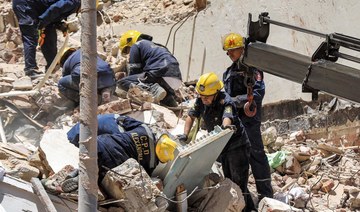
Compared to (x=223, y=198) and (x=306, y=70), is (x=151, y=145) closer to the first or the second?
(x=223, y=198)

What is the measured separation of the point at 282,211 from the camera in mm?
7312

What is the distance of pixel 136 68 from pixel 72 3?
49.2 inches

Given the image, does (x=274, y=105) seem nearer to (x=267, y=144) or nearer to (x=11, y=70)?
(x=267, y=144)

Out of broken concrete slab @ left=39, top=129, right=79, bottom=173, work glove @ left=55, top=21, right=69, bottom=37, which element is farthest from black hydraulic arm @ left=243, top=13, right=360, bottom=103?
work glove @ left=55, top=21, right=69, bottom=37

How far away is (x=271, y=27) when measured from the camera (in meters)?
10.1

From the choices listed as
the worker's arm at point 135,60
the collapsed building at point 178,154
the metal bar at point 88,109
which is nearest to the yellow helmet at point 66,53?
the collapsed building at point 178,154

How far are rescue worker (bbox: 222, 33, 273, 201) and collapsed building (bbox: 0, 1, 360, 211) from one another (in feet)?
1.19

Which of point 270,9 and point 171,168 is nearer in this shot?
point 171,168

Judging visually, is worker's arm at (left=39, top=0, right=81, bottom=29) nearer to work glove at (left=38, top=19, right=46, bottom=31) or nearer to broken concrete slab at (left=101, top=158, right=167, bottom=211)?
work glove at (left=38, top=19, right=46, bottom=31)

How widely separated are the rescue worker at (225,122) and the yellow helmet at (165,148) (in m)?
0.64

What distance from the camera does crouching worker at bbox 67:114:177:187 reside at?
6629mm

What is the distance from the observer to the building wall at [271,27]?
948 cm

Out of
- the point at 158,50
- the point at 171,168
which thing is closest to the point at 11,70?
the point at 158,50

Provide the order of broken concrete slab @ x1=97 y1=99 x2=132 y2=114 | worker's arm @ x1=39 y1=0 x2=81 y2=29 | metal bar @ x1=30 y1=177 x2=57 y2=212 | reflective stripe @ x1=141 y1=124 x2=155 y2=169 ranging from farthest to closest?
worker's arm @ x1=39 y1=0 x2=81 y2=29, broken concrete slab @ x1=97 y1=99 x2=132 y2=114, reflective stripe @ x1=141 y1=124 x2=155 y2=169, metal bar @ x1=30 y1=177 x2=57 y2=212
